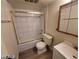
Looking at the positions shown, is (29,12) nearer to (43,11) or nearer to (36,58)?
(43,11)

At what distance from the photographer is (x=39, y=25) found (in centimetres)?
288

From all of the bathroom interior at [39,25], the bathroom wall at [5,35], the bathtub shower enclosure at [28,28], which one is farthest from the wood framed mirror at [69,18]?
the bathroom wall at [5,35]

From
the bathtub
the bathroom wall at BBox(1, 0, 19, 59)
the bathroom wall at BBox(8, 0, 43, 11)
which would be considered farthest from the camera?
the bathtub

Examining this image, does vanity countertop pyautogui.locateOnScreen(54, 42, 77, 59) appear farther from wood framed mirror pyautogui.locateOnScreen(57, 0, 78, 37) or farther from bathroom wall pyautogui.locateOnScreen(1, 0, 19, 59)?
bathroom wall pyautogui.locateOnScreen(1, 0, 19, 59)

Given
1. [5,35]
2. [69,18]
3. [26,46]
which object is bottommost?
[26,46]

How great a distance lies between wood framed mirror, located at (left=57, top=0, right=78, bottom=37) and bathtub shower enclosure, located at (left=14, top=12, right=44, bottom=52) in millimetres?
1245

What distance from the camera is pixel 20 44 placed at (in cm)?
248

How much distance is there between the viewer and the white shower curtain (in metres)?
2.36

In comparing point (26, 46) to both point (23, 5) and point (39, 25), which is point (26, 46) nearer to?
point (39, 25)

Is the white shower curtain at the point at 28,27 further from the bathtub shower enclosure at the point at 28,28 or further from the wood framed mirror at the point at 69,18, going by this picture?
the wood framed mirror at the point at 69,18

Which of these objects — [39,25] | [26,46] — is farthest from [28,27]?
[26,46]

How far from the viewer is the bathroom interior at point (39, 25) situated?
160 cm

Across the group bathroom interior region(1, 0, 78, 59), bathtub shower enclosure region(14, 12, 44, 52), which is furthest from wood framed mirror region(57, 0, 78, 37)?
bathtub shower enclosure region(14, 12, 44, 52)

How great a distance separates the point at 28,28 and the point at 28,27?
0.05m
